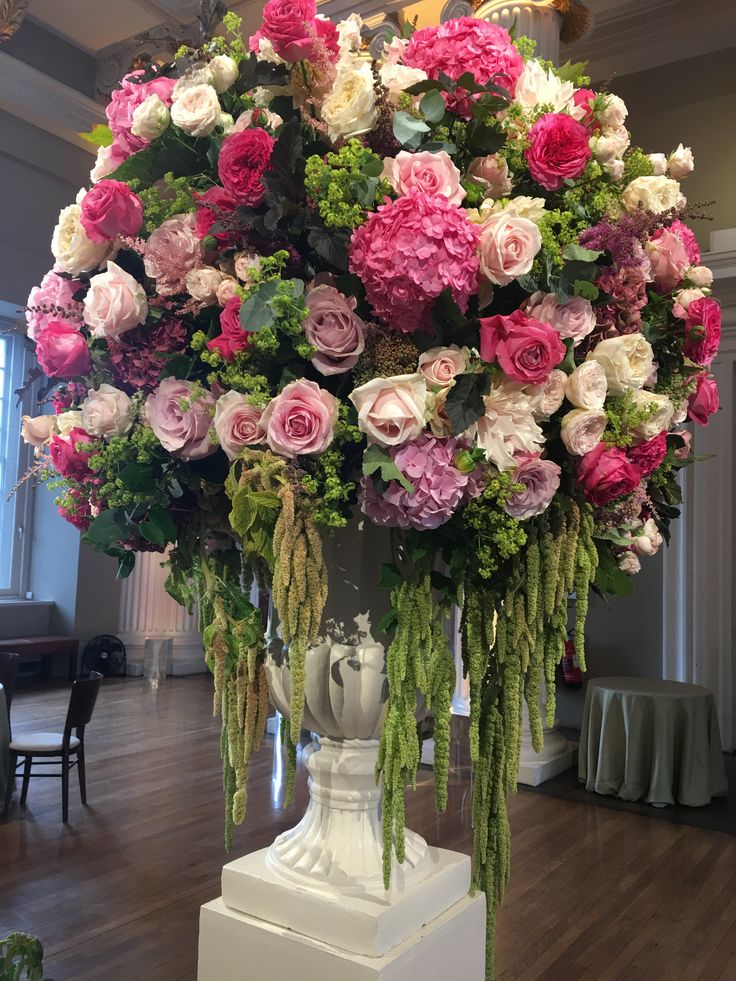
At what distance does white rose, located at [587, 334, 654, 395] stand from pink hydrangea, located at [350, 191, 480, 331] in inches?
6.8

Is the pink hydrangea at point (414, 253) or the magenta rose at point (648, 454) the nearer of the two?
the pink hydrangea at point (414, 253)

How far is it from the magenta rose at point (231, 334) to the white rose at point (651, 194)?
471mm

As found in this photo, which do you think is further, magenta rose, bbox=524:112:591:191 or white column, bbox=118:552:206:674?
white column, bbox=118:552:206:674

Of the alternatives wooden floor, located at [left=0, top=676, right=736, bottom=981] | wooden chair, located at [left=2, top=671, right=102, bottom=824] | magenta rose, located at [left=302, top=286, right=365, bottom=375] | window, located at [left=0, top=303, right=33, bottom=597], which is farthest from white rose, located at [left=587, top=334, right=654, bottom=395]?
window, located at [left=0, top=303, right=33, bottom=597]

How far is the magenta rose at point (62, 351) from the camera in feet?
3.51

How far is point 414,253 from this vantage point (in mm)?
850

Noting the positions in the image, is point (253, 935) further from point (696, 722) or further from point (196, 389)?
point (696, 722)

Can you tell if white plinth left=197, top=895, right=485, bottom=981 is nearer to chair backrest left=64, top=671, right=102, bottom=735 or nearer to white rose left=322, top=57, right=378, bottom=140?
white rose left=322, top=57, right=378, bottom=140

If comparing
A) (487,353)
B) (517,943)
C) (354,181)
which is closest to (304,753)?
(487,353)

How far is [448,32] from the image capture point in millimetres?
996

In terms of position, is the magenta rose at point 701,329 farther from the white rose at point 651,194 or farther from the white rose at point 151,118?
the white rose at point 151,118

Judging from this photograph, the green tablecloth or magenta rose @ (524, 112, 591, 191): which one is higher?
magenta rose @ (524, 112, 591, 191)

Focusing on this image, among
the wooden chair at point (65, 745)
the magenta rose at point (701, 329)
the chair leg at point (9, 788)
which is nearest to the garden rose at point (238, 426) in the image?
the magenta rose at point (701, 329)

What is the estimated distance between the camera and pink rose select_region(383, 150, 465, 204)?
2.97 feet
